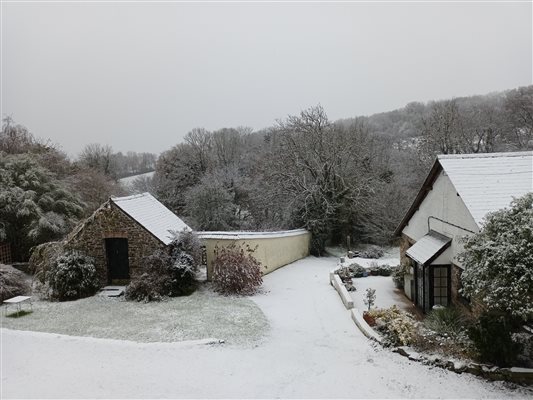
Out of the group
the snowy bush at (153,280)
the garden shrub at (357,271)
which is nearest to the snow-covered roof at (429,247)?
the garden shrub at (357,271)

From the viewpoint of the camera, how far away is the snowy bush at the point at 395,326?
426 inches

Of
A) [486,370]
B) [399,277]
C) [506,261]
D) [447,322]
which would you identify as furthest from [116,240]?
[506,261]

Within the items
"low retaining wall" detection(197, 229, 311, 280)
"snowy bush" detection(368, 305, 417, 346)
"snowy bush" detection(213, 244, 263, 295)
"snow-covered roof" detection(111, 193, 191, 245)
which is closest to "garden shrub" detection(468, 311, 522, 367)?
"snowy bush" detection(368, 305, 417, 346)

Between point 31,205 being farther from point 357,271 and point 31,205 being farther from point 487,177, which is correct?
point 487,177

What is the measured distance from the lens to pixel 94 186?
32.8m

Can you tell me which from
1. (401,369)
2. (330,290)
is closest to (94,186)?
(330,290)

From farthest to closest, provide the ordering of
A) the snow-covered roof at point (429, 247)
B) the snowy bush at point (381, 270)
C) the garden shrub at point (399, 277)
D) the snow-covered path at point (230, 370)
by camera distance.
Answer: the snowy bush at point (381, 270) < the garden shrub at point (399, 277) < the snow-covered roof at point (429, 247) < the snow-covered path at point (230, 370)

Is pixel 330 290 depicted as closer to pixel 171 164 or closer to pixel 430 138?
pixel 430 138

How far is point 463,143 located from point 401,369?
35292 millimetres

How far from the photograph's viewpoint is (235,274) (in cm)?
1672

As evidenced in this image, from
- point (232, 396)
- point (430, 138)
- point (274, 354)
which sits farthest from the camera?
point (430, 138)

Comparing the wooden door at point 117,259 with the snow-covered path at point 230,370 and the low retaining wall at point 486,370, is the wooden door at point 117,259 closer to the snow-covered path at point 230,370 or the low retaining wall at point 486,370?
the snow-covered path at point 230,370

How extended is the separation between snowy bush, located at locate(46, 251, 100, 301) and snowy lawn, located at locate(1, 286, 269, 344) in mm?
573

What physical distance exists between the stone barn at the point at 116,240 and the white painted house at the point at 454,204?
985cm
